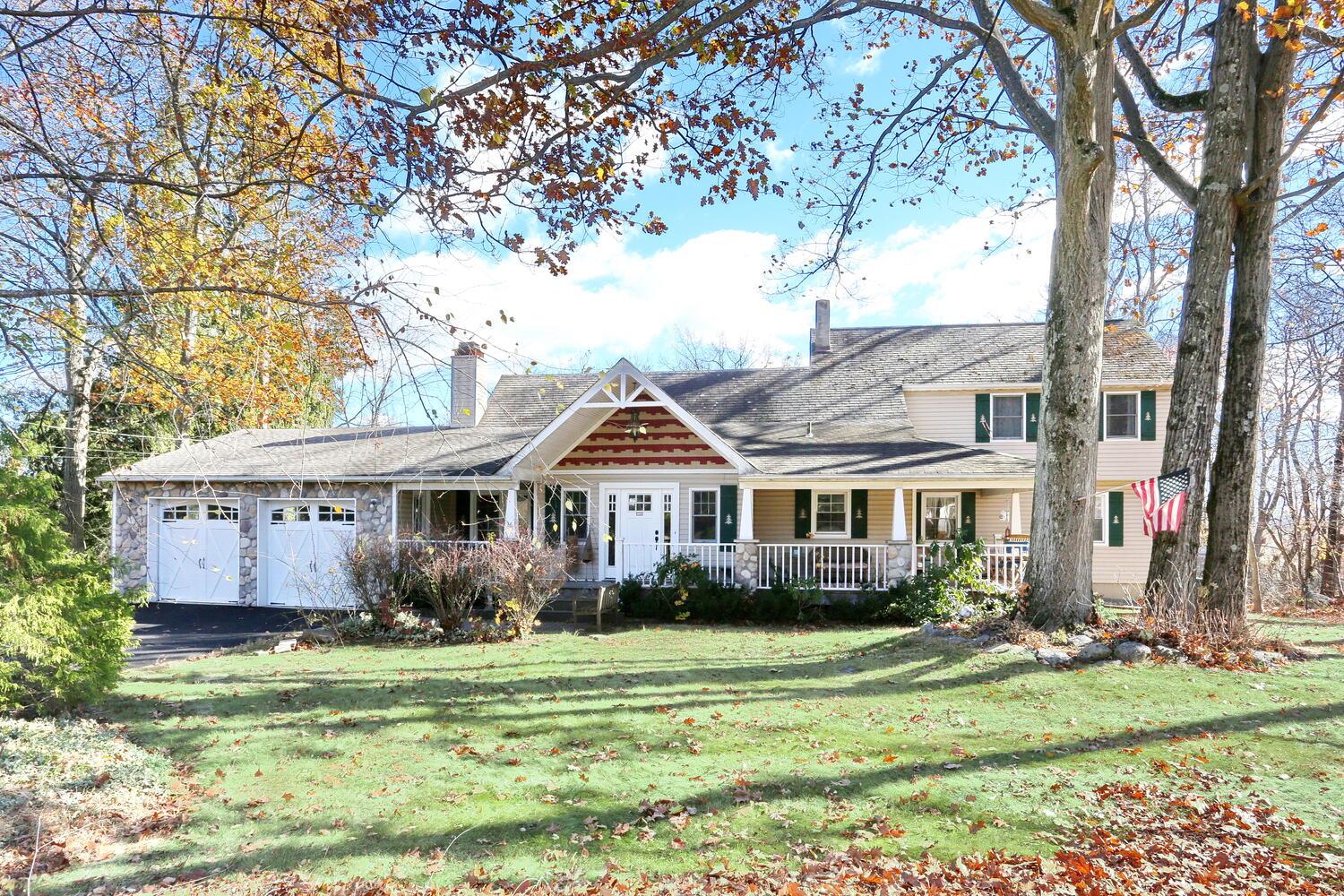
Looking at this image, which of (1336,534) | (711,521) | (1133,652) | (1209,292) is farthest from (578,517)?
(1336,534)

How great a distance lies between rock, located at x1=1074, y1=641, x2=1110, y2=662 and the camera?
341 inches

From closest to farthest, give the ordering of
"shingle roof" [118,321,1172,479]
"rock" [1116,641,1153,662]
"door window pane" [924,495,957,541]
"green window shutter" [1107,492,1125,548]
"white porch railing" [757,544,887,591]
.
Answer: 1. "rock" [1116,641,1153,662]
2. "white porch railing" [757,544,887,591]
3. "shingle roof" [118,321,1172,479]
4. "door window pane" [924,495,957,541]
5. "green window shutter" [1107,492,1125,548]

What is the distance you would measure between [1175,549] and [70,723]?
480 inches

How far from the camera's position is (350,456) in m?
17.4

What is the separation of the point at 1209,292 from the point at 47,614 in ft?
43.7

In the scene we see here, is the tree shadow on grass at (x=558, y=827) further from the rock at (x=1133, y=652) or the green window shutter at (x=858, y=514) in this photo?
the green window shutter at (x=858, y=514)

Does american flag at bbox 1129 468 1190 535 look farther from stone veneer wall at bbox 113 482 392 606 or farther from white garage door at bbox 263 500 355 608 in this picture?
white garage door at bbox 263 500 355 608

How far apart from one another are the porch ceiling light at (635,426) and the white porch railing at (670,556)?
2.40m

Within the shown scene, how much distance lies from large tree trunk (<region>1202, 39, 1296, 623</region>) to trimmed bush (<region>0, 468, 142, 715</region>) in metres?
12.3

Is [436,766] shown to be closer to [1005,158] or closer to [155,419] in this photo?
[1005,158]

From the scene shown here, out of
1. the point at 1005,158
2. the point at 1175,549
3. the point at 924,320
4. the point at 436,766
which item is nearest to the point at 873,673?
the point at 1175,549

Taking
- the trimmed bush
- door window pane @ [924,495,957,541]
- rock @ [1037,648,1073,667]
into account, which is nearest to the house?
door window pane @ [924,495,957,541]

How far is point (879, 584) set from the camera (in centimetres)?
1428

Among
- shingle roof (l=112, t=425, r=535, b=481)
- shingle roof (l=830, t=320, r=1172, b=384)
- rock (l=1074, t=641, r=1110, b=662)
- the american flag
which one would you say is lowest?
rock (l=1074, t=641, r=1110, b=662)
